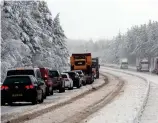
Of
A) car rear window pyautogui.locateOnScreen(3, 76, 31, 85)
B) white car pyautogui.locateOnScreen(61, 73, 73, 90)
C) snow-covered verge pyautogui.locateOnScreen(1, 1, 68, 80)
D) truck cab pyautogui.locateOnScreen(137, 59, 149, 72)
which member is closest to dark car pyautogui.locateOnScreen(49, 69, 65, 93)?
white car pyautogui.locateOnScreen(61, 73, 73, 90)

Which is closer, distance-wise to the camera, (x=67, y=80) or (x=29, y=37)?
(x=67, y=80)

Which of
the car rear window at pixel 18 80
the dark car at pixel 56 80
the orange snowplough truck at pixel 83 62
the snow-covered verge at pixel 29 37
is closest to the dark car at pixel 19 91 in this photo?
the car rear window at pixel 18 80

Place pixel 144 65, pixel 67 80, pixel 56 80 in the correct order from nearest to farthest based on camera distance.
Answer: pixel 56 80 → pixel 67 80 → pixel 144 65

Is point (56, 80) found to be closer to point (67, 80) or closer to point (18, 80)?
point (67, 80)

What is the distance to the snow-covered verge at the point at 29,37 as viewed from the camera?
4672 centimetres

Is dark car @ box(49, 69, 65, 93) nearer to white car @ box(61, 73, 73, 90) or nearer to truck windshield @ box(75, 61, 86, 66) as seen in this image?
white car @ box(61, 73, 73, 90)

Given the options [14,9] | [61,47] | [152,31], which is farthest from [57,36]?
[152,31]

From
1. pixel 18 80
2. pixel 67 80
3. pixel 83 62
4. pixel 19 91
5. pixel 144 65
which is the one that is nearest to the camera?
pixel 19 91

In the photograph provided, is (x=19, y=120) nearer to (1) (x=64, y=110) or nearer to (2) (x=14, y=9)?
(1) (x=64, y=110)

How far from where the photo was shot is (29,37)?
55938 millimetres

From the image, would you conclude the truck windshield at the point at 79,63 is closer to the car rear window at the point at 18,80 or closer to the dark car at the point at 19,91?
the car rear window at the point at 18,80

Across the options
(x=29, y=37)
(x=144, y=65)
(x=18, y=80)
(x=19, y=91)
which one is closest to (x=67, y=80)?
(x=18, y=80)

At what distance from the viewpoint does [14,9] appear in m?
51.6

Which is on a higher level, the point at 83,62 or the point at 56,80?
the point at 83,62
